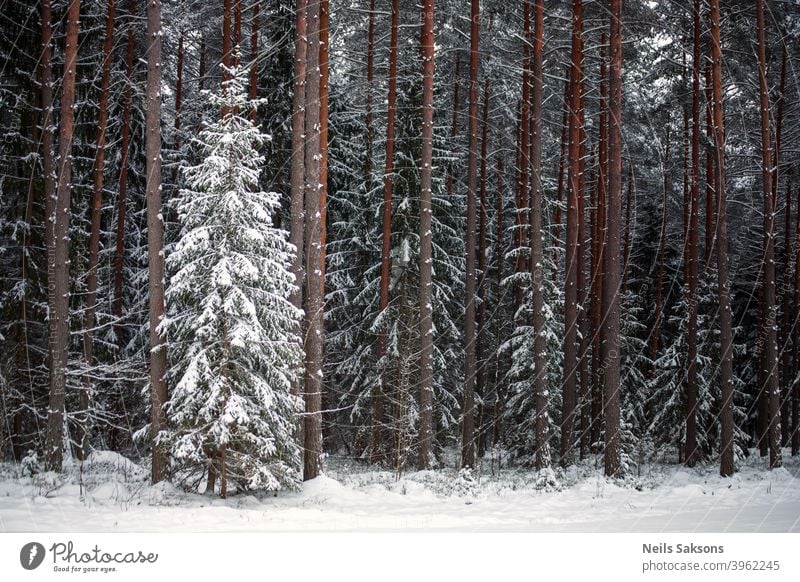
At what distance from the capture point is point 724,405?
647 inches

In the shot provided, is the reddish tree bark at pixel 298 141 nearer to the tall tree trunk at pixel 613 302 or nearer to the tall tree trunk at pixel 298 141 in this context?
the tall tree trunk at pixel 298 141

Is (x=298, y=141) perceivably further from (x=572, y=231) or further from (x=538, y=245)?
(x=572, y=231)

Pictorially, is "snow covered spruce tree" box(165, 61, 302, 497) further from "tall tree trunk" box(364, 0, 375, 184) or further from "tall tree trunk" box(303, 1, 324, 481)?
"tall tree trunk" box(364, 0, 375, 184)

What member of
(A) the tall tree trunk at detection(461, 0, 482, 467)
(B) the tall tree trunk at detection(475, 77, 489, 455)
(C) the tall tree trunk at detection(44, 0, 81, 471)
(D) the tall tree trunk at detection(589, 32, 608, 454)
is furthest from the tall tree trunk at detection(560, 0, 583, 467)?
(C) the tall tree trunk at detection(44, 0, 81, 471)

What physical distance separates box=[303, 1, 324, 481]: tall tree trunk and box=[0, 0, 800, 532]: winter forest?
63 millimetres

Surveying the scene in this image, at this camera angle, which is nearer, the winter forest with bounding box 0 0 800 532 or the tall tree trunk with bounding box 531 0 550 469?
the winter forest with bounding box 0 0 800 532

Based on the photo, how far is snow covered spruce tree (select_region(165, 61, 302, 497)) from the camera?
11.1m

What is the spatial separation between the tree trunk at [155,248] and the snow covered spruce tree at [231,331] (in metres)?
0.41

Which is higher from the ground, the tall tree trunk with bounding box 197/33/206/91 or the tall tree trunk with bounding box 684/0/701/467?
the tall tree trunk with bounding box 197/33/206/91

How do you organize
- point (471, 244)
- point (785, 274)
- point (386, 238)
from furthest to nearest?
point (785, 274)
point (386, 238)
point (471, 244)

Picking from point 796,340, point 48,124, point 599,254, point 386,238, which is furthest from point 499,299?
point 48,124

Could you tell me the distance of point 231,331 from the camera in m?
11.2

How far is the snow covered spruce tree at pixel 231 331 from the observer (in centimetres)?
1115

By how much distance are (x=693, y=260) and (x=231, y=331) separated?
16.1 metres
